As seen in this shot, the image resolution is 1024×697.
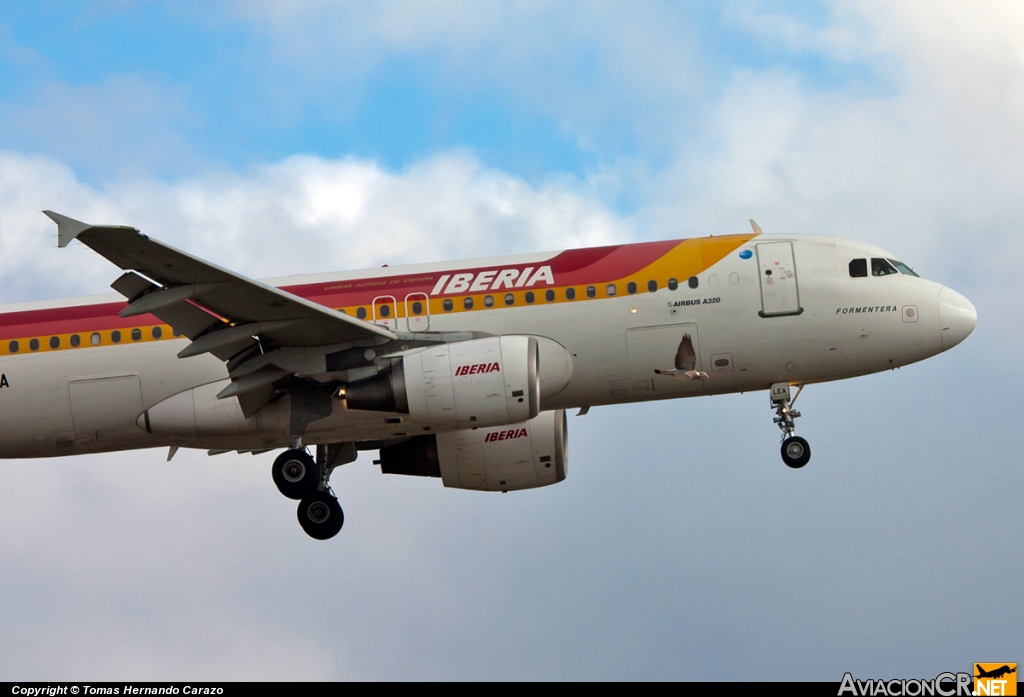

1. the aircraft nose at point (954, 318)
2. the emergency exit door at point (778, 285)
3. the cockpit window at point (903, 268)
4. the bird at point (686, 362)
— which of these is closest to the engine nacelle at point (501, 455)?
the bird at point (686, 362)

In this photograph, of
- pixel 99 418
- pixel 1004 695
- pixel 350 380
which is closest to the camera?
pixel 1004 695

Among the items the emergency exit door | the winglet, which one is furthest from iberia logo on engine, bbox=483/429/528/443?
the winglet

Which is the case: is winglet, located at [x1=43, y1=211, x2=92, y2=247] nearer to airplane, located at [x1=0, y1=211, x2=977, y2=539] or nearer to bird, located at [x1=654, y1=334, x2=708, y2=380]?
airplane, located at [x1=0, y1=211, x2=977, y2=539]

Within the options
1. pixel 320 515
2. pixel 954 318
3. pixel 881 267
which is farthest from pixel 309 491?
pixel 954 318

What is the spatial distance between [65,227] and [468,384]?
25.4 ft

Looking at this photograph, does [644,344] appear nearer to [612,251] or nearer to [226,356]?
[612,251]

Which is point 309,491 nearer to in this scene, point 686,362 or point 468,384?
point 468,384

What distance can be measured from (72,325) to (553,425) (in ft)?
34.7

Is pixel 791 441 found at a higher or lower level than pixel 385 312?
lower

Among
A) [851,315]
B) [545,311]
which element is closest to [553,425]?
[545,311]

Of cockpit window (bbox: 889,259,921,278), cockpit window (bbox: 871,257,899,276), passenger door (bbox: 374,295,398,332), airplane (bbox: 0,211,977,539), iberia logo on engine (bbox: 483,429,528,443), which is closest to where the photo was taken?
airplane (bbox: 0,211,977,539)

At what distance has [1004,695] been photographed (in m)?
27.0

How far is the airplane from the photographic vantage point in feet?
96.5

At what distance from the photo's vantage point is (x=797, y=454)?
3153cm
